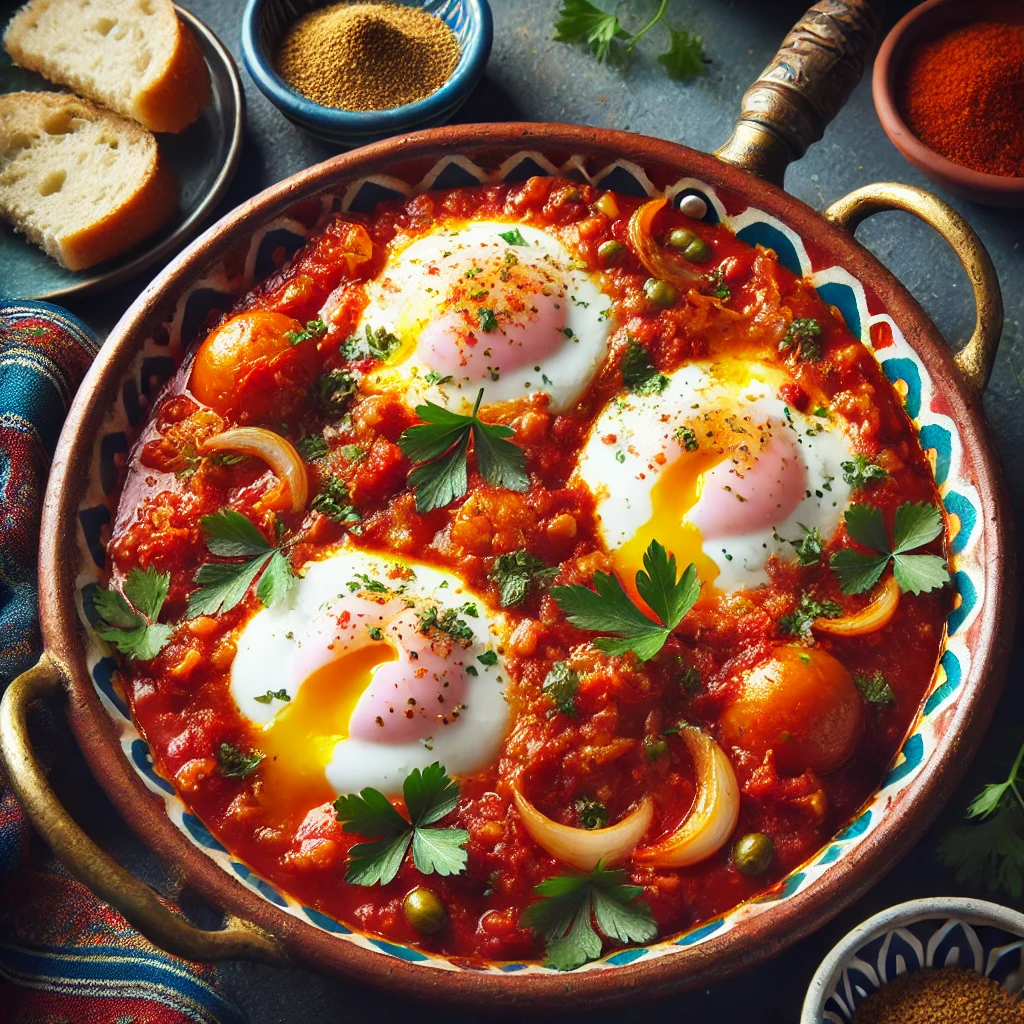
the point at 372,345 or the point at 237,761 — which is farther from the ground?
the point at 372,345

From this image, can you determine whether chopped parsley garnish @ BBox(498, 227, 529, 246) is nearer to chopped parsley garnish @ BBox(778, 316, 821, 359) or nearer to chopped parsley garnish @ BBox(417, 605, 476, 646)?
chopped parsley garnish @ BBox(778, 316, 821, 359)

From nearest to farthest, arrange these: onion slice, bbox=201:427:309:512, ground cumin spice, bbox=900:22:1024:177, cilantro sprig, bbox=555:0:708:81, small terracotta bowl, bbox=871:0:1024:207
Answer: onion slice, bbox=201:427:309:512
small terracotta bowl, bbox=871:0:1024:207
ground cumin spice, bbox=900:22:1024:177
cilantro sprig, bbox=555:0:708:81

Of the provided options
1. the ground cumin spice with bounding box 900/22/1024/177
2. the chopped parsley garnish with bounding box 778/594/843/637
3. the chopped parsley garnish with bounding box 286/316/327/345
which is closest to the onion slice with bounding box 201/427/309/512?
the chopped parsley garnish with bounding box 286/316/327/345

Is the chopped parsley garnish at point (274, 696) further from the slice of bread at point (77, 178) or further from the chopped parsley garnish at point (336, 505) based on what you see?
the slice of bread at point (77, 178)

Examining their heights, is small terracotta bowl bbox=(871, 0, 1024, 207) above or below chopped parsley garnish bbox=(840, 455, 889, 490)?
above

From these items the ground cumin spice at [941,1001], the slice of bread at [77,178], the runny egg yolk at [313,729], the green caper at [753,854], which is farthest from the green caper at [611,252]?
the ground cumin spice at [941,1001]

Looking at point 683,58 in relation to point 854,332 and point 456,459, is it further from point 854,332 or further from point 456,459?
point 456,459

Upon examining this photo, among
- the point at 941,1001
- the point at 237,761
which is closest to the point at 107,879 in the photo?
the point at 237,761
